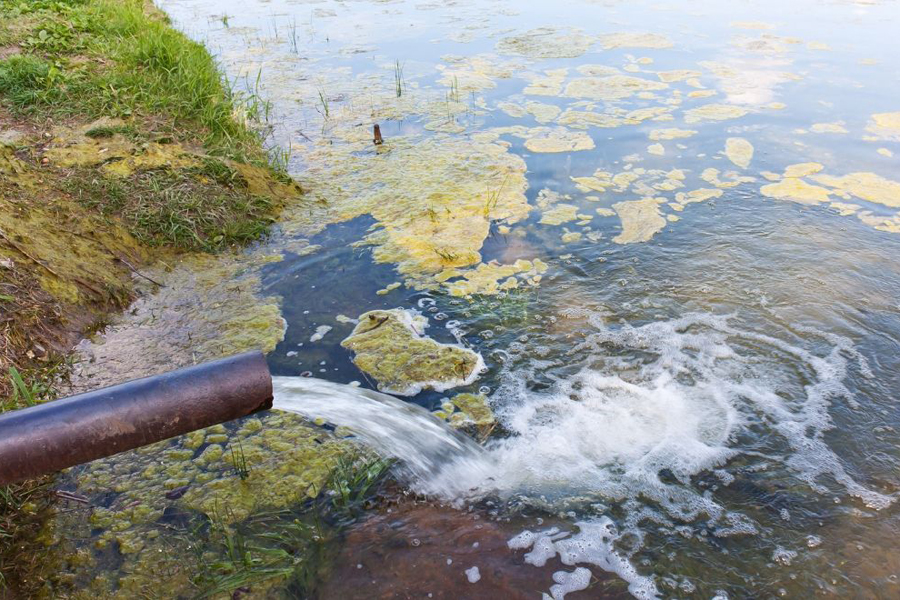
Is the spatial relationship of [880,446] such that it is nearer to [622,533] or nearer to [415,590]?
[622,533]

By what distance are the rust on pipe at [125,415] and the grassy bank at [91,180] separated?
32.4 inches

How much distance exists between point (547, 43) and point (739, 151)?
3.46m

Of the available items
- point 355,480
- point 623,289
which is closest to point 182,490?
point 355,480

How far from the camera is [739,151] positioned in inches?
195

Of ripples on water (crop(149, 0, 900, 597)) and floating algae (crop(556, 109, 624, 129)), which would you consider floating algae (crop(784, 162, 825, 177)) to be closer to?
ripples on water (crop(149, 0, 900, 597))

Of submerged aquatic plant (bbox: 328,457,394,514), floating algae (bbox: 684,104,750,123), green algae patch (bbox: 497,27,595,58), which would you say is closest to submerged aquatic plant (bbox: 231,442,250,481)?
submerged aquatic plant (bbox: 328,457,394,514)

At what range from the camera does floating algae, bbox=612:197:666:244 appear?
12.8 ft

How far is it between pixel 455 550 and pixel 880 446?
1703 millimetres

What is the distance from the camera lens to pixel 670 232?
3951 millimetres

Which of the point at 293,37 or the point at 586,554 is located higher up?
the point at 293,37

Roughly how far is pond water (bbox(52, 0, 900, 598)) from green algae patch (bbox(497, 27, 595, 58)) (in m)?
0.17

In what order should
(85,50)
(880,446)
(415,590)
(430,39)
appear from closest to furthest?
(415,590) < (880,446) < (85,50) < (430,39)

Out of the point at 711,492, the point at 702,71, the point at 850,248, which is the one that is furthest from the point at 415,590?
the point at 702,71

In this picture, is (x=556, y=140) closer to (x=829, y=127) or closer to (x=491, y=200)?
(x=491, y=200)
